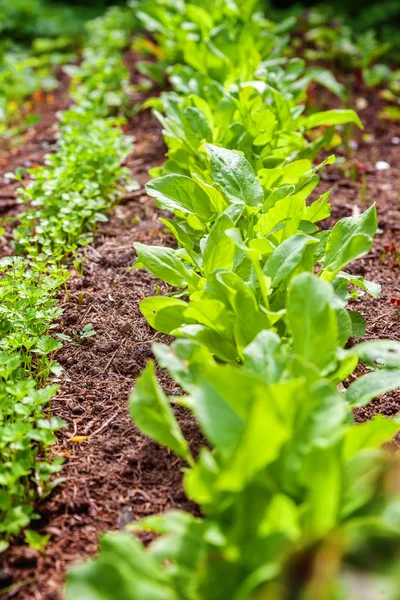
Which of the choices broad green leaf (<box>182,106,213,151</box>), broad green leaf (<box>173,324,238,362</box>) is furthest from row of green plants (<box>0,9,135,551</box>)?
broad green leaf (<box>182,106,213,151</box>)

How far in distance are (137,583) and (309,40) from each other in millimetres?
5202

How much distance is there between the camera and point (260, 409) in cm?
121

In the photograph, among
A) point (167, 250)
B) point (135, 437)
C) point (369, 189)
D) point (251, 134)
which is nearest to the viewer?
point (135, 437)

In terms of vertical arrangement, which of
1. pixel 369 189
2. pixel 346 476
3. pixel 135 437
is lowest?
pixel 369 189

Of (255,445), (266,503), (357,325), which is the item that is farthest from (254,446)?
(357,325)

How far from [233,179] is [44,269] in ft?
2.55

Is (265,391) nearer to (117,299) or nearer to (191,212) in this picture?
(191,212)

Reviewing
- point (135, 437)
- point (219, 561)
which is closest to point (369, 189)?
point (135, 437)

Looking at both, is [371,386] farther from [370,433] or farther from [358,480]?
[358,480]

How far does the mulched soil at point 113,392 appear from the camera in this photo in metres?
1.72

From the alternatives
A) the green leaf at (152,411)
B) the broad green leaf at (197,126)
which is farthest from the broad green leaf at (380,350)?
the broad green leaf at (197,126)

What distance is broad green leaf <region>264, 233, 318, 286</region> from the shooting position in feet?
6.15

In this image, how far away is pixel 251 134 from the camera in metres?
2.83

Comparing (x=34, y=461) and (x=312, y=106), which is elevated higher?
(x=34, y=461)
